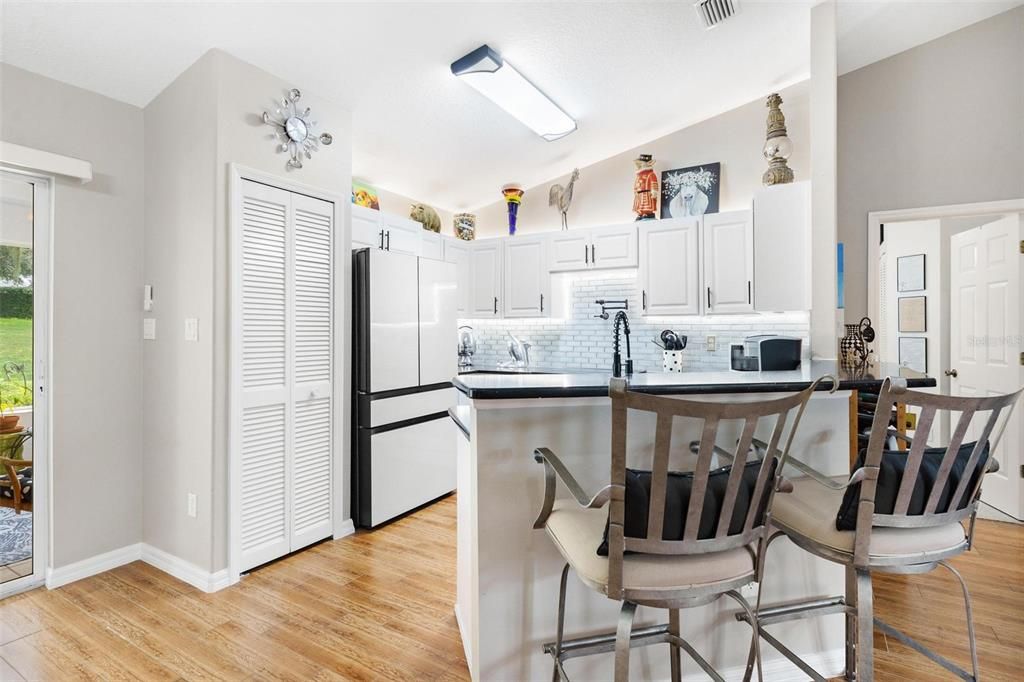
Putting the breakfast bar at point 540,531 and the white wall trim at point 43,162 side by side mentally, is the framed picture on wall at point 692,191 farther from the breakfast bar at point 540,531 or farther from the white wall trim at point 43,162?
the white wall trim at point 43,162

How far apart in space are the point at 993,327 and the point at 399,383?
4.21 metres

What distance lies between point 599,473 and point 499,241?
11.6 ft

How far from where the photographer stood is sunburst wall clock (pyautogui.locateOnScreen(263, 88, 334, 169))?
9.17ft

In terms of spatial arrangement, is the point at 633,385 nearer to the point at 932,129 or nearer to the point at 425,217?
the point at 425,217

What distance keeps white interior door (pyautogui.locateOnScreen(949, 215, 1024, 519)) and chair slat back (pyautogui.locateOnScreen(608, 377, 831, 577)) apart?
331 centimetres

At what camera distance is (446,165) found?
4246 millimetres

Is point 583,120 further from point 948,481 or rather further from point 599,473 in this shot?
point 948,481

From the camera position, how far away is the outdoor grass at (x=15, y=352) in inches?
98.0

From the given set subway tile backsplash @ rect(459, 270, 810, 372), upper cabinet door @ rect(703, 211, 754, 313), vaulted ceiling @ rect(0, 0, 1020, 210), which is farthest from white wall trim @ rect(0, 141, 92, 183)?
upper cabinet door @ rect(703, 211, 754, 313)

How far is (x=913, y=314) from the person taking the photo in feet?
15.2

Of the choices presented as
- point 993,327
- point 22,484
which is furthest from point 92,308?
point 993,327

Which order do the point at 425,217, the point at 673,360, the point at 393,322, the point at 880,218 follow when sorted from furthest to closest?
the point at 425,217, the point at 673,360, the point at 880,218, the point at 393,322

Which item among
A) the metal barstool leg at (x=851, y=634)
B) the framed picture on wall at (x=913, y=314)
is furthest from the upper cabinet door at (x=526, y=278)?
the framed picture on wall at (x=913, y=314)

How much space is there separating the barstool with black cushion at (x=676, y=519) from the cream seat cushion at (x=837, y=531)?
243 millimetres
